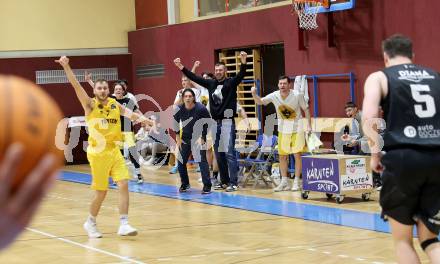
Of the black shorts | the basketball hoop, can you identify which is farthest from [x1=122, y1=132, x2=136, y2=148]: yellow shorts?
the black shorts

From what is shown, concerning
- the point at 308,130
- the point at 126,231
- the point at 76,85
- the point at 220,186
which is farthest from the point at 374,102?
the point at 220,186

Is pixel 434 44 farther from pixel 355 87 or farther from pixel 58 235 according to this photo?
pixel 58 235

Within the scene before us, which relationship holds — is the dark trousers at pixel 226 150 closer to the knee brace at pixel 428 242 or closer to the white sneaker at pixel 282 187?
the white sneaker at pixel 282 187

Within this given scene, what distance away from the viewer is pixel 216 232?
9453mm

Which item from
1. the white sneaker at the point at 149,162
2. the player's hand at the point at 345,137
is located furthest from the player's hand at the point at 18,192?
the white sneaker at the point at 149,162

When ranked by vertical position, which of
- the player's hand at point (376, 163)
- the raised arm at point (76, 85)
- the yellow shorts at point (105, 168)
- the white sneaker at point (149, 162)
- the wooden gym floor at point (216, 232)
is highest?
the raised arm at point (76, 85)

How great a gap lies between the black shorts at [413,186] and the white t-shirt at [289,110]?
798 cm

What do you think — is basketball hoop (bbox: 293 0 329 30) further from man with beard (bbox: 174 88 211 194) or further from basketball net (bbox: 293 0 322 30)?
man with beard (bbox: 174 88 211 194)

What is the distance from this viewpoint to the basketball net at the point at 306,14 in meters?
14.5

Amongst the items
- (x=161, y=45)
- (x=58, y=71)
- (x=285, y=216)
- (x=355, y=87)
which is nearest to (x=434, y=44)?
(x=355, y=87)

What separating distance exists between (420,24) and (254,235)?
546 cm

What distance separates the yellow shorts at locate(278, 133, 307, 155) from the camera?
518 inches

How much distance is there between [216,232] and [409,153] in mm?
4682

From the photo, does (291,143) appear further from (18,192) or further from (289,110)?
(18,192)
